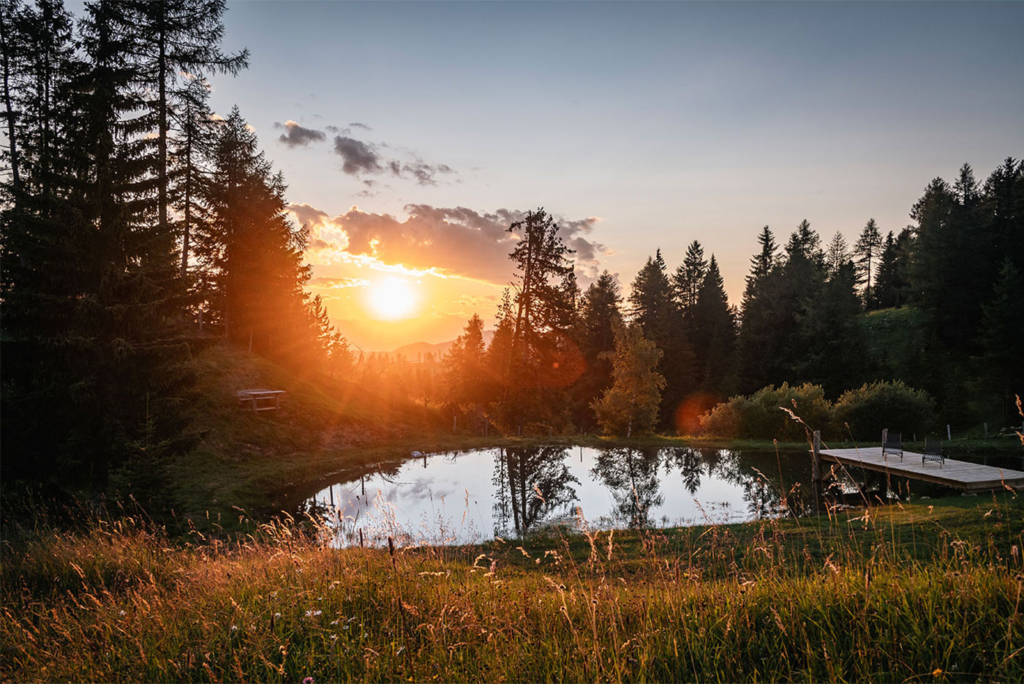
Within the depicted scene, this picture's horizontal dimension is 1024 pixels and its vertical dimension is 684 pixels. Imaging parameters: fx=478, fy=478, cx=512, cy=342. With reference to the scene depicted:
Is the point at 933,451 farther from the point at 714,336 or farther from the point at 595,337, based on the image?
the point at 714,336

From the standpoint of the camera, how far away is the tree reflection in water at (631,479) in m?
14.1

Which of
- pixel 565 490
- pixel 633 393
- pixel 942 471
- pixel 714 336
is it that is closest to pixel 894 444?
pixel 942 471

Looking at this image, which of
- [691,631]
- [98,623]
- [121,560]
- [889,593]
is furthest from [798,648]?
[121,560]

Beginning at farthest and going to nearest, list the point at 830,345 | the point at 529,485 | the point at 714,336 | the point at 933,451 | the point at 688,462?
1. the point at 714,336
2. the point at 830,345
3. the point at 688,462
4. the point at 529,485
5. the point at 933,451

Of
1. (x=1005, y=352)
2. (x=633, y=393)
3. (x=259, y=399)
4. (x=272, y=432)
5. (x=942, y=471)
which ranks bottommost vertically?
(x=942, y=471)

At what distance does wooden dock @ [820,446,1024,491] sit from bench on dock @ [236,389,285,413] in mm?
23848

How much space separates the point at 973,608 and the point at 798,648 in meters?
1.14

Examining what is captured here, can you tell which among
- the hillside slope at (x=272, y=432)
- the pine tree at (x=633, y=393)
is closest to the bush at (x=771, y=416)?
the pine tree at (x=633, y=393)

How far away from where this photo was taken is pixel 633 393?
3309 centimetres

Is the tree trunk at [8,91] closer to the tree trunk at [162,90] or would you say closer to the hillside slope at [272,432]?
the tree trunk at [162,90]

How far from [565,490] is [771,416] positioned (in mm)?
16924

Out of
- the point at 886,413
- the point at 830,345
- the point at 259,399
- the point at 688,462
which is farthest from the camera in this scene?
the point at 830,345

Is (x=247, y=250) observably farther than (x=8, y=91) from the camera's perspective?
Yes

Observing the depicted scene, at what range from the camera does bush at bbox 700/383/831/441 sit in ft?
89.3
